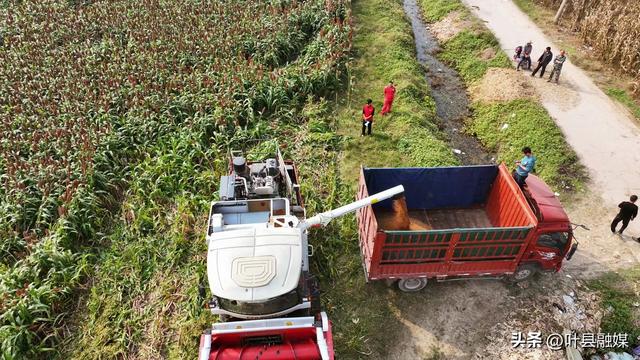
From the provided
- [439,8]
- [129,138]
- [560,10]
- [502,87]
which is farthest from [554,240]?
[439,8]

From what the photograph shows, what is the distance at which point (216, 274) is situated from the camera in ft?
25.8

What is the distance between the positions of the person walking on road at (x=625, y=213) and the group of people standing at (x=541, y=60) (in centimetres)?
808

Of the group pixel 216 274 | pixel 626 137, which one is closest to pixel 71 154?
pixel 216 274

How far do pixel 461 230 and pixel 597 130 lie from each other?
33.3 ft

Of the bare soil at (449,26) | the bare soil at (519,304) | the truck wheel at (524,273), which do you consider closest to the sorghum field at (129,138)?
the bare soil at (519,304)

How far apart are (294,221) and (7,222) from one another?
782 centimetres

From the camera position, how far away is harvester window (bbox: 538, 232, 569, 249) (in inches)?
393

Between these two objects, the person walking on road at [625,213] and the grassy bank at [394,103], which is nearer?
the person walking on road at [625,213]

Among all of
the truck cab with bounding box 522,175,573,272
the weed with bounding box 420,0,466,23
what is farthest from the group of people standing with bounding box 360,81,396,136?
the weed with bounding box 420,0,466,23

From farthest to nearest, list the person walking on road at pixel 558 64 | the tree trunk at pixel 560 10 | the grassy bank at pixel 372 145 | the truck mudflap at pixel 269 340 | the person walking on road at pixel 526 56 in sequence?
the tree trunk at pixel 560 10 → the person walking on road at pixel 526 56 → the person walking on road at pixel 558 64 → the grassy bank at pixel 372 145 → the truck mudflap at pixel 269 340

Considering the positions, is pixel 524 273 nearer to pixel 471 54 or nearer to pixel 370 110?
pixel 370 110

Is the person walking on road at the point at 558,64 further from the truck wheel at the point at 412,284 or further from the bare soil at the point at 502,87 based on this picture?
the truck wheel at the point at 412,284

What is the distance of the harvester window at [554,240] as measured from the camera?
9.99 metres

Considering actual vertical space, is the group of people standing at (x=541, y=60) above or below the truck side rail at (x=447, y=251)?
above
